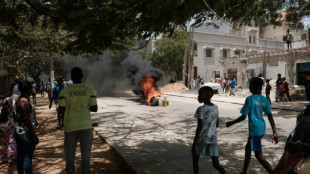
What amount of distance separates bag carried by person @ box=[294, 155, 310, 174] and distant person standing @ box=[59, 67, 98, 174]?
2.44 m

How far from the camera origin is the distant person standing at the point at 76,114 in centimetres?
304

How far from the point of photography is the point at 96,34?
91.4 inches

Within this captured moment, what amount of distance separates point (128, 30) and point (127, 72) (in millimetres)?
16529

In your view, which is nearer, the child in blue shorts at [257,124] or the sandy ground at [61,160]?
the child in blue shorts at [257,124]

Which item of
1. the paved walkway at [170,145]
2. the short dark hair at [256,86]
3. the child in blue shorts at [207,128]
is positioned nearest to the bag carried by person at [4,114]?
the paved walkway at [170,145]

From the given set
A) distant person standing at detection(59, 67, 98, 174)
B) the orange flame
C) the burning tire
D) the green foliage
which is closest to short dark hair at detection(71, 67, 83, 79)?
distant person standing at detection(59, 67, 98, 174)

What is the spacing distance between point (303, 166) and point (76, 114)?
2.53 m

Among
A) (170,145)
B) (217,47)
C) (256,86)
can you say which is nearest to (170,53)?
(217,47)

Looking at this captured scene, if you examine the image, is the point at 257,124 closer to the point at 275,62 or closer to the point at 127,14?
the point at 127,14

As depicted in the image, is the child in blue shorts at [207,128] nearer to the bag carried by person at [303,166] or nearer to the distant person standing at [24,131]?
the bag carried by person at [303,166]

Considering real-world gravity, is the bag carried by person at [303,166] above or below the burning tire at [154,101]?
above

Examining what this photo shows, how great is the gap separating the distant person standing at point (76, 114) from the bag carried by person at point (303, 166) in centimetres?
244

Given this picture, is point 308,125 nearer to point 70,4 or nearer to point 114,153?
point 70,4

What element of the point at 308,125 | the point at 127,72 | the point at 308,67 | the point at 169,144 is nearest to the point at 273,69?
the point at 308,67
